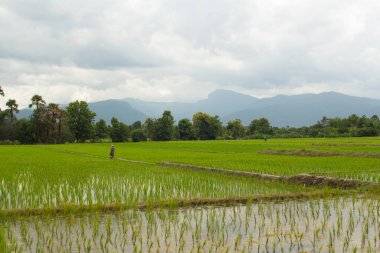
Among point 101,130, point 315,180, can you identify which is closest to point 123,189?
point 315,180

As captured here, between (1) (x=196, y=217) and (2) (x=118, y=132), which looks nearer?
(1) (x=196, y=217)

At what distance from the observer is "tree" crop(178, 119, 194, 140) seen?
87.9 metres

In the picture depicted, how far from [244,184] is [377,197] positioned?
147 inches

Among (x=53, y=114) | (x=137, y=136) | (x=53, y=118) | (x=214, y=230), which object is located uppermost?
(x=53, y=114)

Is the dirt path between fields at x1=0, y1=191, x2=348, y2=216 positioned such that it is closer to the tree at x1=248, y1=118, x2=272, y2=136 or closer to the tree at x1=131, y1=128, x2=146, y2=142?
the tree at x1=131, y1=128, x2=146, y2=142

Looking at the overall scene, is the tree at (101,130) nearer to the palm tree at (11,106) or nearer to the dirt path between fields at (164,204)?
the palm tree at (11,106)

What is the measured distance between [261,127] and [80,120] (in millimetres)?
47259

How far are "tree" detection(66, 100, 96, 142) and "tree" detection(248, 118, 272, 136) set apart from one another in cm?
4295

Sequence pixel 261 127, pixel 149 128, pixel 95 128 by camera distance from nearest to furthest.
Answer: pixel 95 128 < pixel 149 128 < pixel 261 127

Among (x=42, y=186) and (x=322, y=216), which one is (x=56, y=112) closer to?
(x=42, y=186)

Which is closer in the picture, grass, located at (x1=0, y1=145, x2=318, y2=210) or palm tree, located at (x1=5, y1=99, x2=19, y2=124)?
grass, located at (x1=0, y1=145, x2=318, y2=210)

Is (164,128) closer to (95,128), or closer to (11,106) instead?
(95,128)

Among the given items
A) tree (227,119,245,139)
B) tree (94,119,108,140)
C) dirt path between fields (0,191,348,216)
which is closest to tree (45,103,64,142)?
tree (94,119,108,140)

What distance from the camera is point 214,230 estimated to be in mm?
6332
